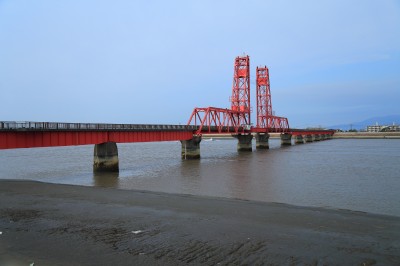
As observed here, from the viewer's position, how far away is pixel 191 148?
60594 millimetres

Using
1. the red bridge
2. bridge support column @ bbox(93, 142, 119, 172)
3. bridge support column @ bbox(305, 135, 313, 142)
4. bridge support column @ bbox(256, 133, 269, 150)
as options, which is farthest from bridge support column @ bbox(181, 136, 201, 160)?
bridge support column @ bbox(305, 135, 313, 142)

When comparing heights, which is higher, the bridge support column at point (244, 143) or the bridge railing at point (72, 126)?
the bridge railing at point (72, 126)

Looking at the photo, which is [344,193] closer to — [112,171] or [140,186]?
[140,186]

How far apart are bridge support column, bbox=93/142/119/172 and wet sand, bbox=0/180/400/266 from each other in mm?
22495

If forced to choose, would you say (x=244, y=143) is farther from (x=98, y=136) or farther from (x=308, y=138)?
(x=308, y=138)

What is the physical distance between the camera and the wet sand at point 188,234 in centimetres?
838

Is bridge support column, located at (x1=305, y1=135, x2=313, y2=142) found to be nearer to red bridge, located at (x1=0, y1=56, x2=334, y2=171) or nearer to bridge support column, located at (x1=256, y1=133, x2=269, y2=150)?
red bridge, located at (x1=0, y1=56, x2=334, y2=171)

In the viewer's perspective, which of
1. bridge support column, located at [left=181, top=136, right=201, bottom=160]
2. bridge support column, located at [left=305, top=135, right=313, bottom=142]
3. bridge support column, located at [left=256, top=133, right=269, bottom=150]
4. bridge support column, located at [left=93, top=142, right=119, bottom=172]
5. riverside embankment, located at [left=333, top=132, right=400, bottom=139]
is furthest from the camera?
riverside embankment, located at [left=333, top=132, right=400, bottom=139]

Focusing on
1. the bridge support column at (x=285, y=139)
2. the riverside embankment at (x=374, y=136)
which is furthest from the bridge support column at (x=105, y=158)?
the riverside embankment at (x=374, y=136)

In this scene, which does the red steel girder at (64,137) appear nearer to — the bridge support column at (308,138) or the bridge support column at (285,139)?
the bridge support column at (285,139)

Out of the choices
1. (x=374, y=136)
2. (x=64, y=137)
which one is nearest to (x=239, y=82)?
(x=64, y=137)

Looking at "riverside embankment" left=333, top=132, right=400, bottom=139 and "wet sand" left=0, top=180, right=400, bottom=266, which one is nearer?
"wet sand" left=0, top=180, right=400, bottom=266

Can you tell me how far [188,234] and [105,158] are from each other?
3036cm

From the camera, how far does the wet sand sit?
27.5 feet
